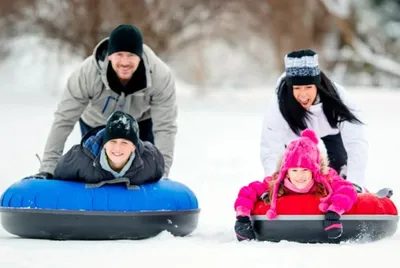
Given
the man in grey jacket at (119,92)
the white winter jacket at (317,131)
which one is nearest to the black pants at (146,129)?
the man in grey jacket at (119,92)

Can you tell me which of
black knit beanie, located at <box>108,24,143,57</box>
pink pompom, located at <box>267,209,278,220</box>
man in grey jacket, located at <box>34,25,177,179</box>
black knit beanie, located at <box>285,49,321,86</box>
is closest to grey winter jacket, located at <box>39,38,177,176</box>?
man in grey jacket, located at <box>34,25,177,179</box>

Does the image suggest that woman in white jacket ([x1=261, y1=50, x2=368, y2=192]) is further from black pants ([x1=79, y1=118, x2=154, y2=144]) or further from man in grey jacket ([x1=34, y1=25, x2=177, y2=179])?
black pants ([x1=79, y1=118, x2=154, y2=144])

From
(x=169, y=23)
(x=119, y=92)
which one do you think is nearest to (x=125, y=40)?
(x=119, y=92)

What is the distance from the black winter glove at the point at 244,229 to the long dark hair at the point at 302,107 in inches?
35.3

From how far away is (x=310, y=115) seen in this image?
5.99m

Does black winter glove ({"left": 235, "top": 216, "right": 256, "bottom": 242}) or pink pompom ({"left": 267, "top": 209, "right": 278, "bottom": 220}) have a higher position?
pink pompom ({"left": 267, "top": 209, "right": 278, "bottom": 220})

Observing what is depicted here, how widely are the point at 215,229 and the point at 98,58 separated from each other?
4.52ft

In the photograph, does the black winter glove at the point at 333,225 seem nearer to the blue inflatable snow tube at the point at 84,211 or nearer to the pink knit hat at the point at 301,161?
the pink knit hat at the point at 301,161

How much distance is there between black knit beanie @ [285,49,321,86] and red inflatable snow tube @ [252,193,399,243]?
2.75ft

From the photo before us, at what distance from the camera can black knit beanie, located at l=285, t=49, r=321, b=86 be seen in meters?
5.76

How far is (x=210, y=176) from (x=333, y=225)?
4322 mm

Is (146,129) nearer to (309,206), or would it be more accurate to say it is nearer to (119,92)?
(119,92)

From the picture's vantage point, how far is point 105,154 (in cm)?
550

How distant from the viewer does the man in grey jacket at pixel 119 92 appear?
606cm
